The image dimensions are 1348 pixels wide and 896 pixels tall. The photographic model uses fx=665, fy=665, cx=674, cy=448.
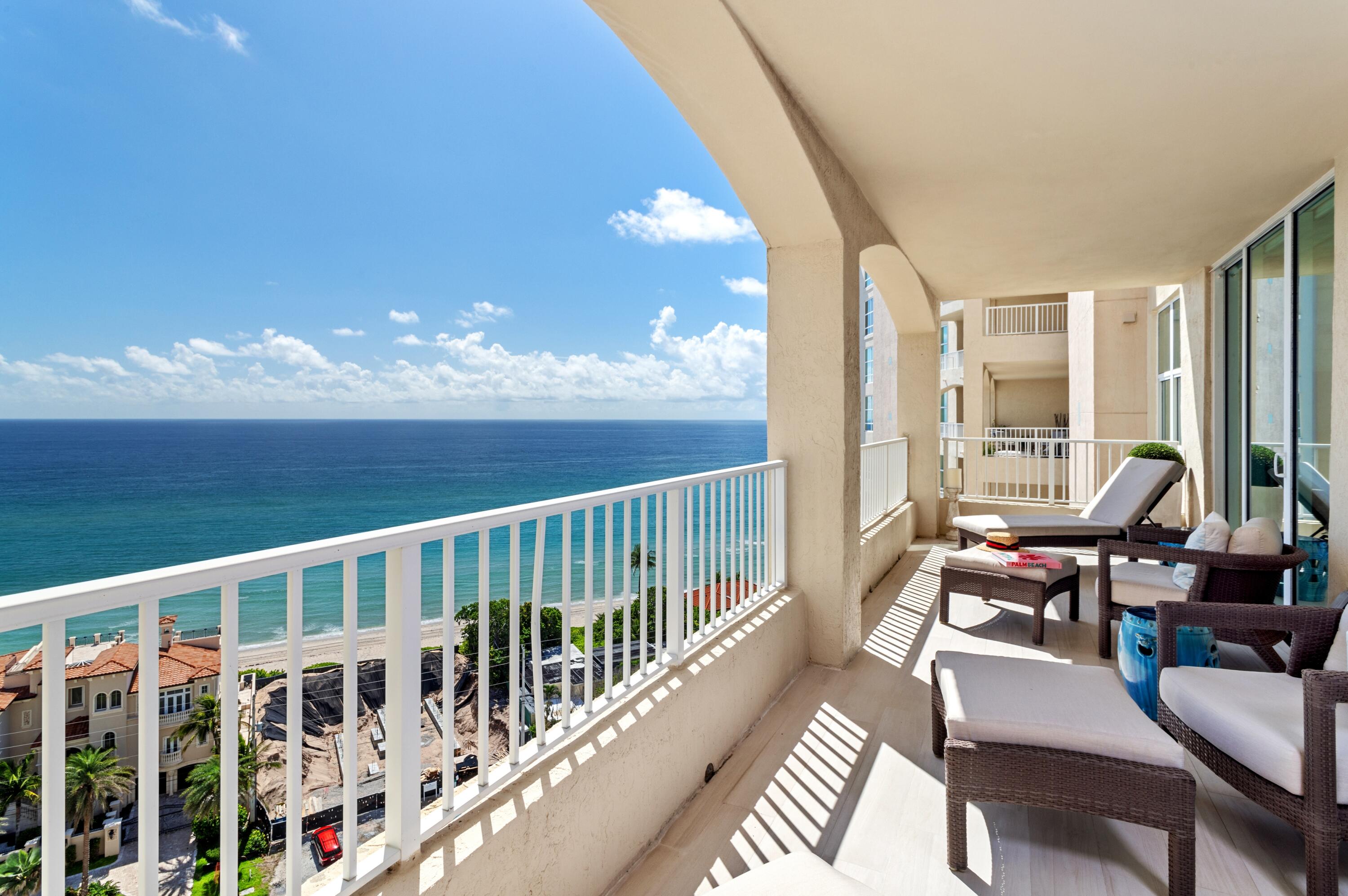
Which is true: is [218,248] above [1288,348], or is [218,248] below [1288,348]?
above

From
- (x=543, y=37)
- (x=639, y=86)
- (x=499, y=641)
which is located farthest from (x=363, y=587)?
(x=543, y=37)

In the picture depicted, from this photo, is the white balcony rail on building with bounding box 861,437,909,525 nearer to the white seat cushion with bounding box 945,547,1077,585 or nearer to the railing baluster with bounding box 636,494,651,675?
the white seat cushion with bounding box 945,547,1077,585

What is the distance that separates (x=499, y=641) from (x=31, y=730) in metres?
0.92

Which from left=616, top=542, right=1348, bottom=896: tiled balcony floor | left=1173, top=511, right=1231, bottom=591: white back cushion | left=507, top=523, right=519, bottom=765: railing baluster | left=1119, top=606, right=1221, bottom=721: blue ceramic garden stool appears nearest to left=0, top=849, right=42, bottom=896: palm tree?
left=507, top=523, right=519, bottom=765: railing baluster

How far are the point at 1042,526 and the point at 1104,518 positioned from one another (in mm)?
592

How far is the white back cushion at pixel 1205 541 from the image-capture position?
3.09 metres

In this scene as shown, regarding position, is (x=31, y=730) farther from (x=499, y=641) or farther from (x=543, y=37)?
(x=543, y=37)

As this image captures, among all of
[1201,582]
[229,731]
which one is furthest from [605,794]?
[1201,582]

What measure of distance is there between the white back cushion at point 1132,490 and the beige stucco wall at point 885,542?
145 cm

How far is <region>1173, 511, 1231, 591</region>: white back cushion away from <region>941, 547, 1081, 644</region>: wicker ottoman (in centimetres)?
61

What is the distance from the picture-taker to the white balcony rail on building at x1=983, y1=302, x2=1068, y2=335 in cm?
1428

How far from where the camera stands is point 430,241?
41406mm

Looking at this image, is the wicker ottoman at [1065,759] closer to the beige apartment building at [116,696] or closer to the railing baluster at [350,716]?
the railing baluster at [350,716]

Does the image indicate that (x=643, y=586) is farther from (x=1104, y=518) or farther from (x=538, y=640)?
(x=1104, y=518)
